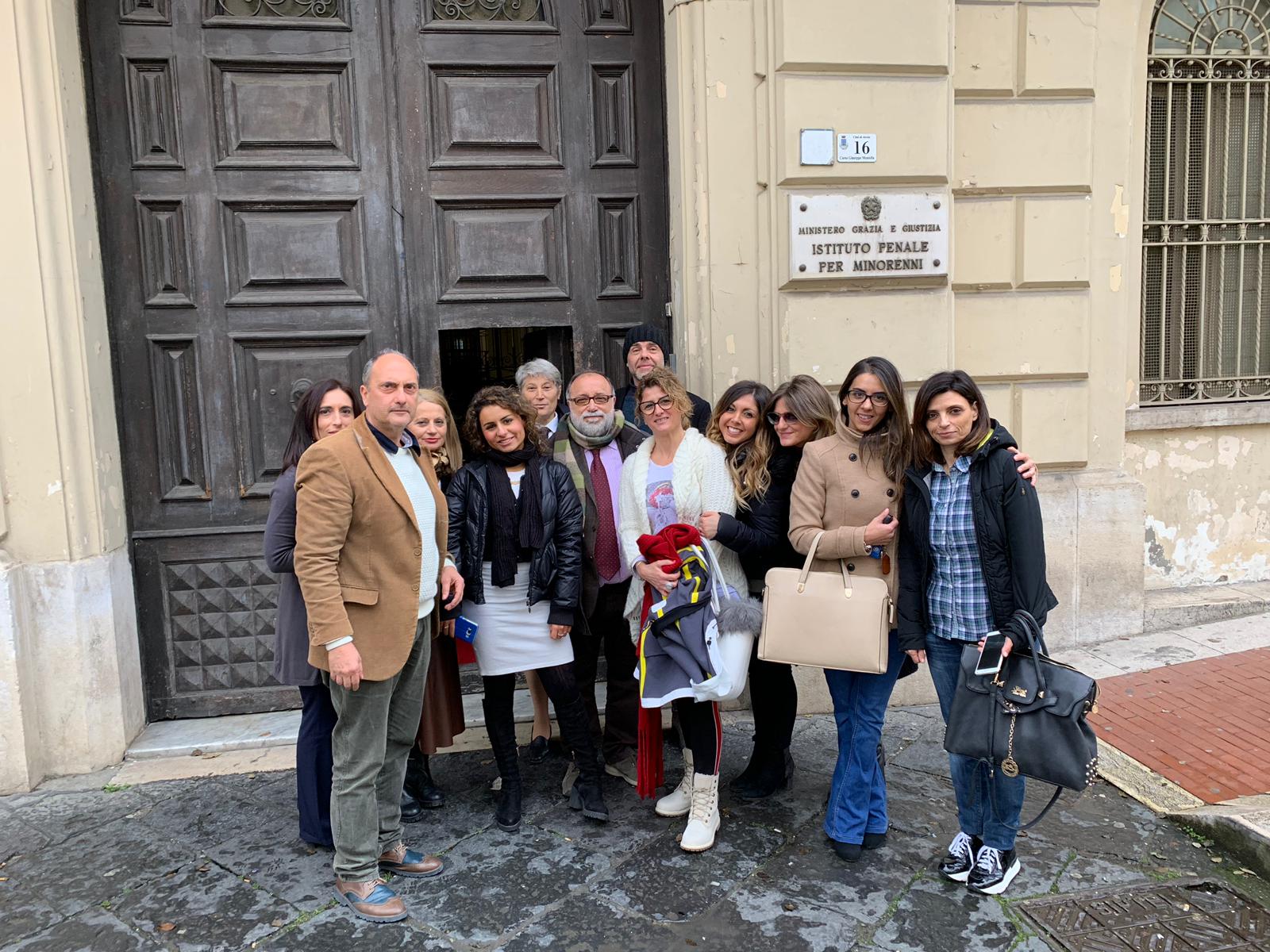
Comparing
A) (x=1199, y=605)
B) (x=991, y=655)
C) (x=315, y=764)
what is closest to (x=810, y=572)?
(x=991, y=655)

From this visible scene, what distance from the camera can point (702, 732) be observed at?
3.70 metres

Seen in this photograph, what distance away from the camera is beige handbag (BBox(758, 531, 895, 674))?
3.32 metres

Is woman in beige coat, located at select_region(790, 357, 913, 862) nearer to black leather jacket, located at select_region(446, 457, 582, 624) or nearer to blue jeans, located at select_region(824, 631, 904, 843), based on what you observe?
blue jeans, located at select_region(824, 631, 904, 843)

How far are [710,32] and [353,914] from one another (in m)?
4.37

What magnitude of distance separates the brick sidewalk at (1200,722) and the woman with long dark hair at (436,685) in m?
3.14

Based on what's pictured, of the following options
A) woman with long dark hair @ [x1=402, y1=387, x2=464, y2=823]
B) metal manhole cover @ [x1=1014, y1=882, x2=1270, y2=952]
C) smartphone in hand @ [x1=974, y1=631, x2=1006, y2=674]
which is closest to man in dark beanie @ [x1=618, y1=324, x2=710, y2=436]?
woman with long dark hair @ [x1=402, y1=387, x2=464, y2=823]

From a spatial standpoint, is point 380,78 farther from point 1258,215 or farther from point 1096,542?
point 1258,215

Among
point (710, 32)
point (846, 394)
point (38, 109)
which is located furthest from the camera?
point (710, 32)

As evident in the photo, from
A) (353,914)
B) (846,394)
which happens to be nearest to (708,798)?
(353,914)

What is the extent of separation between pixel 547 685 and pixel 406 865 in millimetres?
869

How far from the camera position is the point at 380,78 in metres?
4.99

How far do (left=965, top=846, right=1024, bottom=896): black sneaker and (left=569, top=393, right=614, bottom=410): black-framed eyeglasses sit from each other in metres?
2.29

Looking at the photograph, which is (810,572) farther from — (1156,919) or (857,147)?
(857,147)

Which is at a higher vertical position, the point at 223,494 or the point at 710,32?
the point at 710,32
